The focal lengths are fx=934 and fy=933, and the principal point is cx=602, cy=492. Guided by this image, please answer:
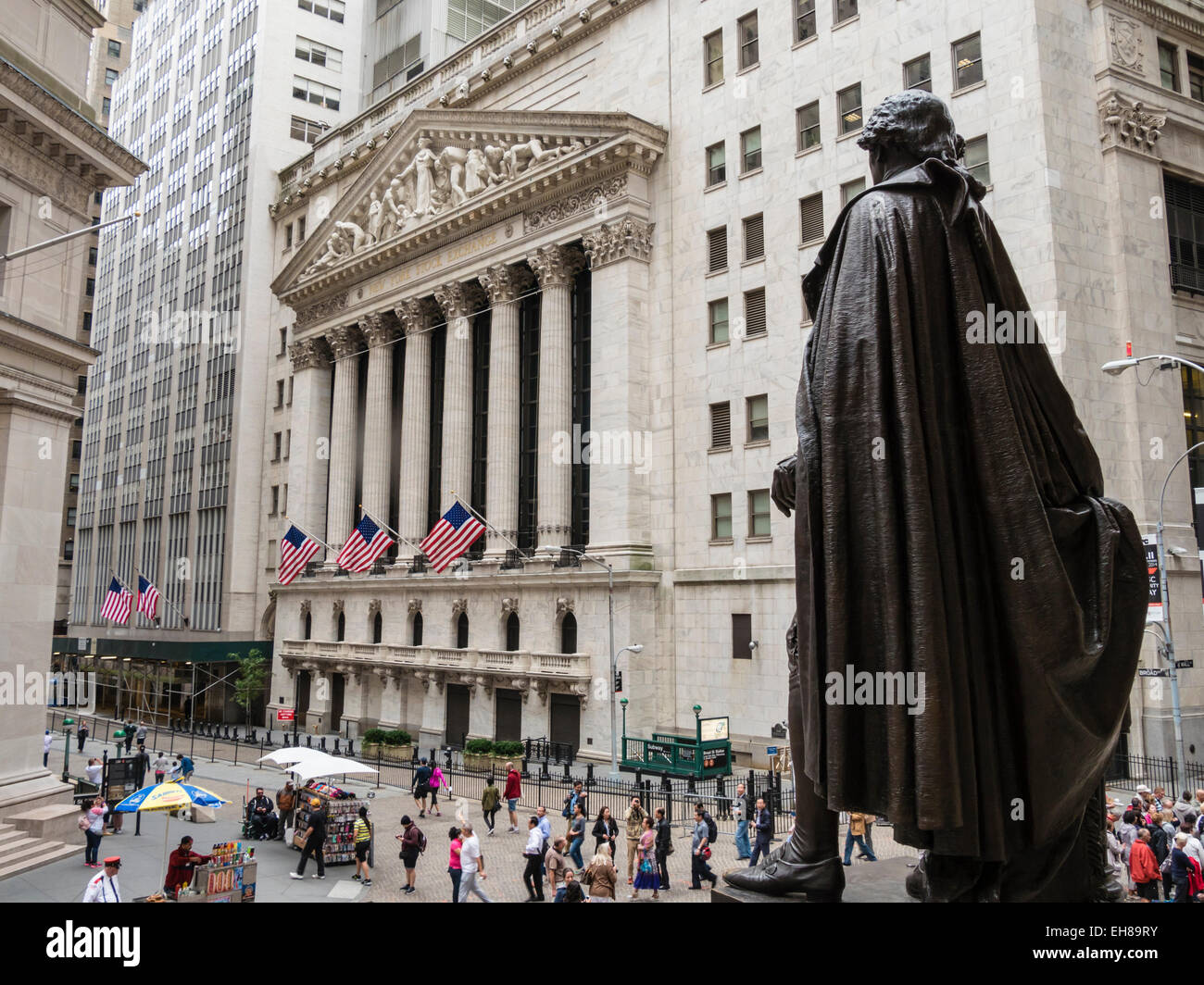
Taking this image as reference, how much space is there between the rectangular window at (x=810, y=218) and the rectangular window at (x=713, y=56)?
797 cm

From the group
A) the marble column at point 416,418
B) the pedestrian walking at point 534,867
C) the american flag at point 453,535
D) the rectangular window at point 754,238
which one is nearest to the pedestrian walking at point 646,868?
the pedestrian walking at point 534,867

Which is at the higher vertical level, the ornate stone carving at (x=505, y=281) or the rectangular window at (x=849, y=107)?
the rectangular window at (x=849, y=107)

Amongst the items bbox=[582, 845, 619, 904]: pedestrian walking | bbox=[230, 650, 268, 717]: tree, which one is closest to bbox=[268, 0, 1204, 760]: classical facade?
bbox=[230, 650, 268, 717]: tree

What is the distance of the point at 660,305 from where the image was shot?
133 feet

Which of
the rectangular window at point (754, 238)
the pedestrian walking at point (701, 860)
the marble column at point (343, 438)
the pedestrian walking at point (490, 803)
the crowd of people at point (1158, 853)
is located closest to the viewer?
the crowd of people at point (1158, 853)

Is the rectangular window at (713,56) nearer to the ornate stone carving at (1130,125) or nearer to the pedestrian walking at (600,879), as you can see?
the ornate stone carving at (1130,125)

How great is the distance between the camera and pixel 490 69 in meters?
49.0

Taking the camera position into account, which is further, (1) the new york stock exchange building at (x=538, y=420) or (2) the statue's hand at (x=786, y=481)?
(1) the new york stock exchange building at (x=538, y=420)

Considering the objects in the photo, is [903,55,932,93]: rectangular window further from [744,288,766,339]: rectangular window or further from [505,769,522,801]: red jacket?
[505,769,522,801]: red jacket

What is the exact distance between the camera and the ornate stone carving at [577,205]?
40844mm

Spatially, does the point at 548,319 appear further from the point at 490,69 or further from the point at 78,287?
the point at 78,287

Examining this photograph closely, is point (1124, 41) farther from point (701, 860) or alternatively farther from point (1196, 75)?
point (701, 860)

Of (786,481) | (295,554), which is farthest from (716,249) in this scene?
(786,481)

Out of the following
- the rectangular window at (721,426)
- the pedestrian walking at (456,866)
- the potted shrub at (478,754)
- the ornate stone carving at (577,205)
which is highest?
the ornate stone carving at (577,205)
